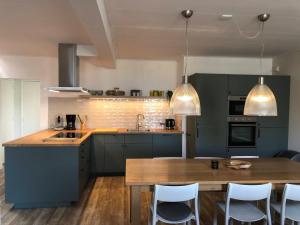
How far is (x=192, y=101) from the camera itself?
2518mm

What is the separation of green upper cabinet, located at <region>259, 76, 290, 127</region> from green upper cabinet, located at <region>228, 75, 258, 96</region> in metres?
0.30

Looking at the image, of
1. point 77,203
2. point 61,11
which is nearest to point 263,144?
point 77,203

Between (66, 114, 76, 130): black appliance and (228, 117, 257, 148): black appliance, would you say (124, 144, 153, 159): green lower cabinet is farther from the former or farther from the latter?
(228, 117, 257, 148): black appliance

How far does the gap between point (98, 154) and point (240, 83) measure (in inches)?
117

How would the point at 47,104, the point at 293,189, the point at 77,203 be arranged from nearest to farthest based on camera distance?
1. the point at 293,189
2. the point at 77,203
3. the point at 47,104

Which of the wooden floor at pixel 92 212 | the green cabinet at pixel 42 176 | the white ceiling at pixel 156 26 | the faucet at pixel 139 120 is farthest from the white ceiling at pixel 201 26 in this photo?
the wooden floor at pixel 92 212

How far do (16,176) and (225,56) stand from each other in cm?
409

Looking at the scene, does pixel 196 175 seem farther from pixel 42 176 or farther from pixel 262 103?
pixel 42 176

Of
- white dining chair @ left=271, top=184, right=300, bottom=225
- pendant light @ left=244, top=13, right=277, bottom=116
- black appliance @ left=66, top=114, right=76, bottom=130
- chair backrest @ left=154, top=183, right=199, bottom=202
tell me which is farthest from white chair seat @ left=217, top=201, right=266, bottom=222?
black appliance @ left=66, top=114, right=76, bottom=130

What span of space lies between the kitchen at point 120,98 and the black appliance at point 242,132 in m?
0.02

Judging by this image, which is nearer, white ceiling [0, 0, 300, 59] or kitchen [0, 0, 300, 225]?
white ceiling [0, 0, 300, 59]

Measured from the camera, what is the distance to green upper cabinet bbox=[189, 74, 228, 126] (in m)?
4.27

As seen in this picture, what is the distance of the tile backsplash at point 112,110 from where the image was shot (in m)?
5.15

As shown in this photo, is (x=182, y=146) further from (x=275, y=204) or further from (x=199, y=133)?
(x=275, y=204)
